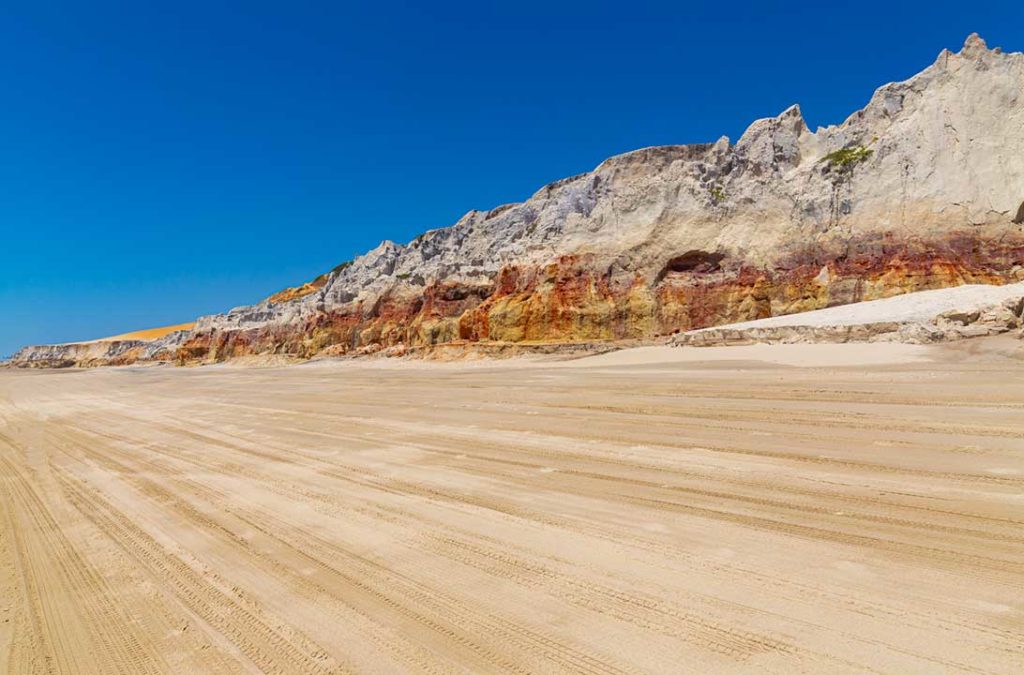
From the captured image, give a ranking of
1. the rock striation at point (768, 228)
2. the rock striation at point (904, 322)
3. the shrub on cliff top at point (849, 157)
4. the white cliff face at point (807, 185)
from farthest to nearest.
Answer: the shrub on cliff top at point (849, 157), the white cliff face at point (807, 185), the rock striation at point (768, 228), the rock striation at point (904, 322)

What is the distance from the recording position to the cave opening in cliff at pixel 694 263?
28.4 metres

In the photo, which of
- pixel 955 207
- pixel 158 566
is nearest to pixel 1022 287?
pixel 955 207

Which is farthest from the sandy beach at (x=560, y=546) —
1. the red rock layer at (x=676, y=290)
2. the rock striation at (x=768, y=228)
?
the rock striation at (x=768, y=228)

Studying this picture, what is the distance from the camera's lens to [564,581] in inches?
133

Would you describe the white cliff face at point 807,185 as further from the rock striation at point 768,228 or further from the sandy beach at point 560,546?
the sandy beach at point 560,546

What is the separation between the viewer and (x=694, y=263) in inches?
1138

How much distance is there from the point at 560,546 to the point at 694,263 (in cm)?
2754

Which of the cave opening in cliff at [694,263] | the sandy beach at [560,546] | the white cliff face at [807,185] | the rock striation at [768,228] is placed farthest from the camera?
the cave opening in cliff at [694,263]

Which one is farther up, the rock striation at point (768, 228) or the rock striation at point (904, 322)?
the rock striation at point (768, 228)

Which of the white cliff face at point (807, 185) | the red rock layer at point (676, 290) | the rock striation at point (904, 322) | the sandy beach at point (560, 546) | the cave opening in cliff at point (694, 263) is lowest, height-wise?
the sandy beach at point (560, 546)

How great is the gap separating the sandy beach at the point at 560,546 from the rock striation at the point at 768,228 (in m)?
18.9

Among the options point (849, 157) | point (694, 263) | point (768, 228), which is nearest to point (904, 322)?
point (768, 228)

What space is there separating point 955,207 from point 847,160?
5.54 m

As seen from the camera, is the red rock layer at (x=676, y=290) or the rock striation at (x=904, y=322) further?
the red rock layer at (x=676, y=290)
